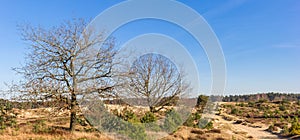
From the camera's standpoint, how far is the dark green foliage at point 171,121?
40.1 ft

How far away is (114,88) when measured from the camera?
1062cm

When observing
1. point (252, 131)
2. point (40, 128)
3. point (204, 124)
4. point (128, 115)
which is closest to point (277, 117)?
point (252, 131)

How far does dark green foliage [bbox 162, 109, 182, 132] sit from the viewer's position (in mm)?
12234

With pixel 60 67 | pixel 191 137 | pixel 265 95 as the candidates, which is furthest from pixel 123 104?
pixel 265 95

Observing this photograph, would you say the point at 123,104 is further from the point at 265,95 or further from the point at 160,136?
the point at 265,95

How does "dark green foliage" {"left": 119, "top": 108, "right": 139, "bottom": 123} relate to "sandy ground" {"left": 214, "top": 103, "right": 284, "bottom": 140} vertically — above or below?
above

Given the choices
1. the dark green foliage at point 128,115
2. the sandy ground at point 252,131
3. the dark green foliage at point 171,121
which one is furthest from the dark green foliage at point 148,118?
the sandy ground at point 252,131

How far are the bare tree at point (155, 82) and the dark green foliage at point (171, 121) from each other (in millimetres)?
644

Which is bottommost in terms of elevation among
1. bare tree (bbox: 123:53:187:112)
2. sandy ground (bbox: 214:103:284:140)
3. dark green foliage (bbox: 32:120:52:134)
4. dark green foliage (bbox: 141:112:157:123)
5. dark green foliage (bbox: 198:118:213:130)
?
sandy ground (bbox: 214:103:284:140)

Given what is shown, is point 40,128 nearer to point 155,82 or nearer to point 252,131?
point 155,82

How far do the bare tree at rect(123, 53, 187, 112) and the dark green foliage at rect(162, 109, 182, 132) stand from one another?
64cm

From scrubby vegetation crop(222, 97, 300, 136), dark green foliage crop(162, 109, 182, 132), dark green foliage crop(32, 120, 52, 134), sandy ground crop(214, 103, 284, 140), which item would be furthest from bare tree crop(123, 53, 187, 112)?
scrubby vegetation crop(222, 97, 300, 136)

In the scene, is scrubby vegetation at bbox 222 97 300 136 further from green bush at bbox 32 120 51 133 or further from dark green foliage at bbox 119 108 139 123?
green bush at bbox 32 120 51 133

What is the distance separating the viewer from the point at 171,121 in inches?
504
